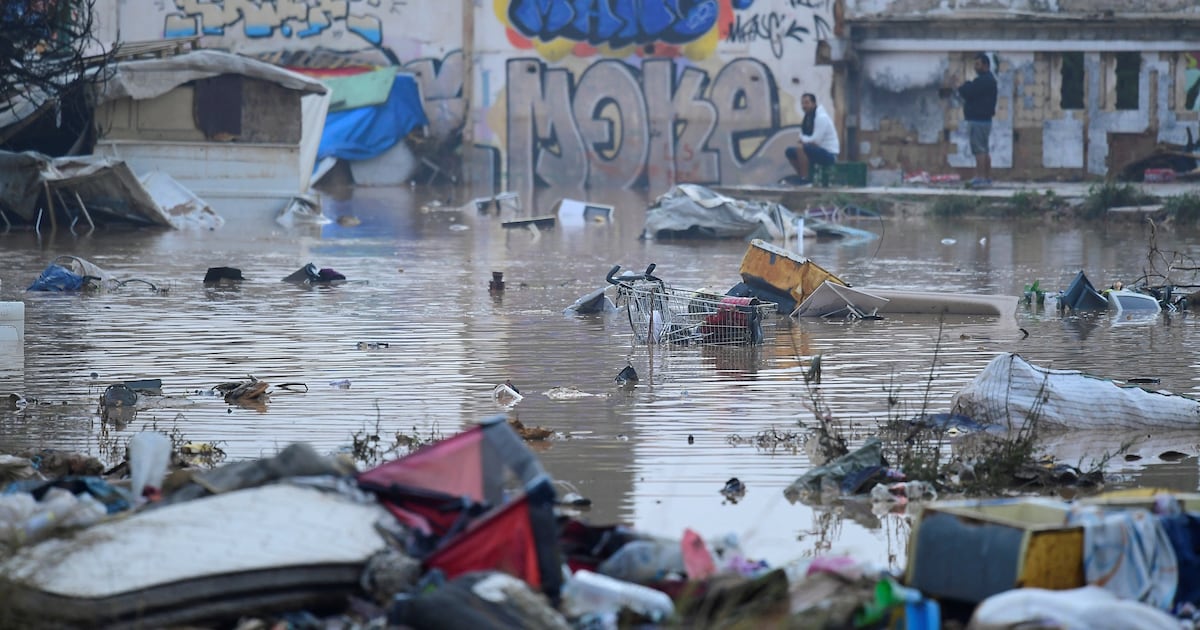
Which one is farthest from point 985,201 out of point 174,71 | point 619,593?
point 619,593

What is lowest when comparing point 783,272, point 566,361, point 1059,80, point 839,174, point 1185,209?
point 566,361

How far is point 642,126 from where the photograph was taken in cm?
3750

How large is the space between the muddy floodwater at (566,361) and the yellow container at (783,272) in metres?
0.44

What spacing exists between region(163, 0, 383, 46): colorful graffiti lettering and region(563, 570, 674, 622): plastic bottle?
1387 inches

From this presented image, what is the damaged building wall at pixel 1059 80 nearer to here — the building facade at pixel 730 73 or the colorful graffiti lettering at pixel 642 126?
the building facade at pixel 730 73

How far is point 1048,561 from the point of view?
504cm

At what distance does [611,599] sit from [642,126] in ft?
108

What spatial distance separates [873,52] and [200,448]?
94.8 ft

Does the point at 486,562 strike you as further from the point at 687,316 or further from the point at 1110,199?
the point at 1110,199

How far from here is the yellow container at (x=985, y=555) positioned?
5.01 meters

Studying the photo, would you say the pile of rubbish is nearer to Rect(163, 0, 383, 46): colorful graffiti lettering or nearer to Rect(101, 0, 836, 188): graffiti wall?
Rect(101, 0, 836, 188): graffiti wall

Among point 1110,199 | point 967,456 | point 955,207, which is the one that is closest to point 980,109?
Result: point 955,207

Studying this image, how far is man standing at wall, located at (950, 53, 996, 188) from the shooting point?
110 feet

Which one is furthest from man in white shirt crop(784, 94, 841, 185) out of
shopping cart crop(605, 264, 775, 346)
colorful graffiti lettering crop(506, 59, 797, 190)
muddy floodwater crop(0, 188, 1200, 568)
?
shopping cart crop(605, 264, 775, 346)
